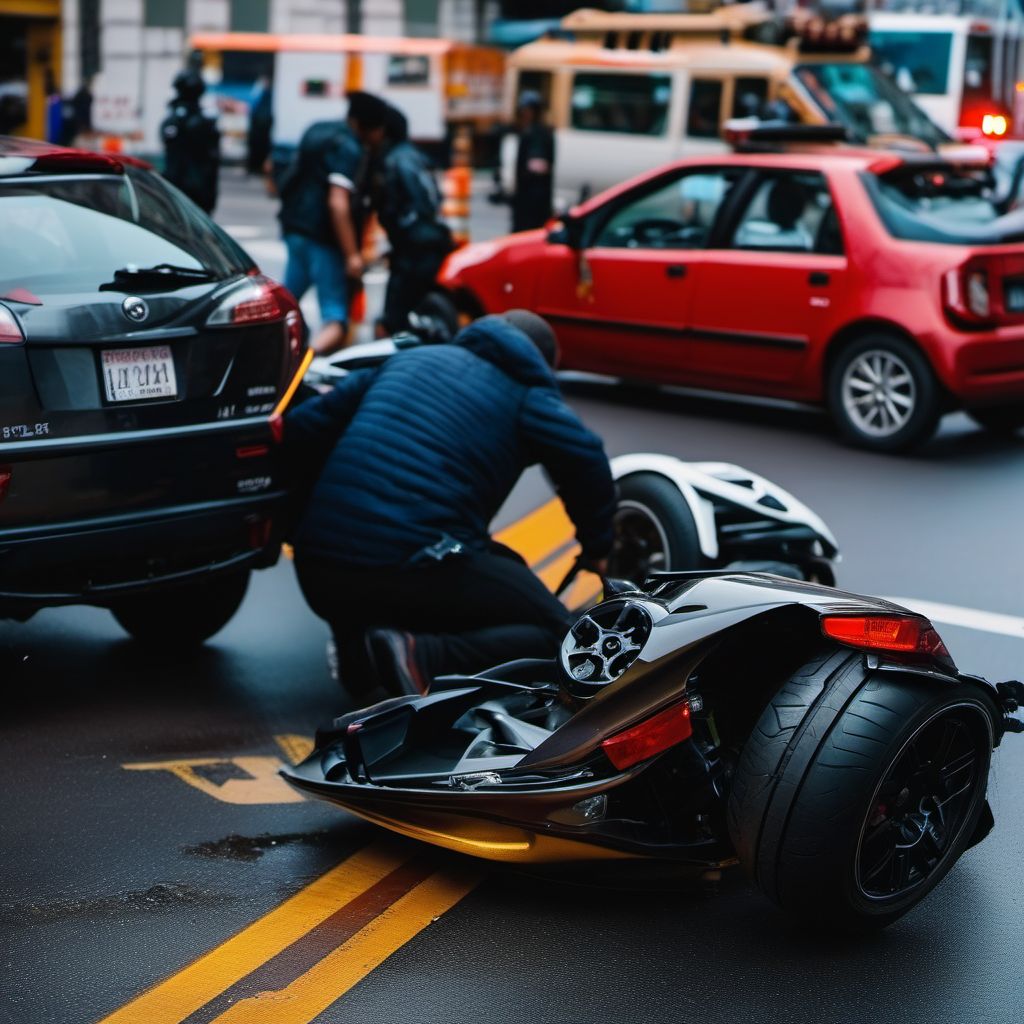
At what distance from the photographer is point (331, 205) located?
35.5 ft

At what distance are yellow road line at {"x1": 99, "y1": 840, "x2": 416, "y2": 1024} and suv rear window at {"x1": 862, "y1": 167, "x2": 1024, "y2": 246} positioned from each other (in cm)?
614

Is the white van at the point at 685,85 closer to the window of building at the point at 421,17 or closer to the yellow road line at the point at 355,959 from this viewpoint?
the window of building at the point at 421,17

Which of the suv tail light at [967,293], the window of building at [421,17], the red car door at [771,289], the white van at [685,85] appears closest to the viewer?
the suv tail light at [967,293]

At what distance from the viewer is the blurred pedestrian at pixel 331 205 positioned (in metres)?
10.8

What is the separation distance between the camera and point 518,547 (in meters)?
7.78

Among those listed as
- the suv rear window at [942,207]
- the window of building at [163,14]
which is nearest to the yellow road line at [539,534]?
the suv rear window at [942,207]

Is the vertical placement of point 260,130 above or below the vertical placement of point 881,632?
above

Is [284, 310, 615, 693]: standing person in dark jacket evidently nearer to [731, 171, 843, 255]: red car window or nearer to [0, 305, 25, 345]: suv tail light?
[0, 305, 25, 345]: suv tail light

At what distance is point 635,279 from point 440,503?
5.74 m

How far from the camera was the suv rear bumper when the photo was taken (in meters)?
5.11

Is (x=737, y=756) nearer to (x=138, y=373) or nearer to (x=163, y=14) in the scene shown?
(x=138, y=373)

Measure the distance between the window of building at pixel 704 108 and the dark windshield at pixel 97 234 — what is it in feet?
52.8

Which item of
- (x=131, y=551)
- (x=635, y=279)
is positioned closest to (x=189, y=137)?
(x=635, y=279)

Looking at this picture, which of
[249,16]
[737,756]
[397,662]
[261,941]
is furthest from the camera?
[249,16]
